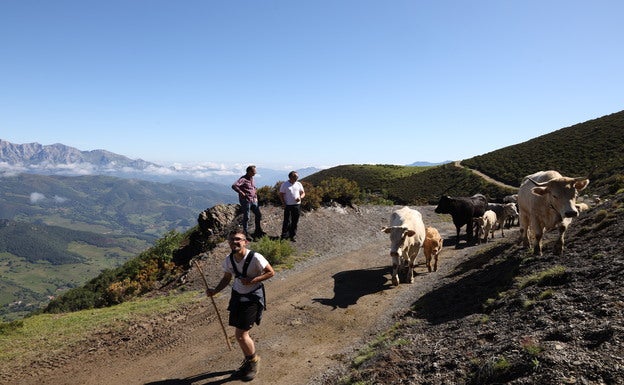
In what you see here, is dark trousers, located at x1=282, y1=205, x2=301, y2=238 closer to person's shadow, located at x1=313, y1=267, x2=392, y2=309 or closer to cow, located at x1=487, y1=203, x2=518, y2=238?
person's shadow, located at x1=313, y1=267, x2=392, y2=309

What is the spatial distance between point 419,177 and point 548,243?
6892cm

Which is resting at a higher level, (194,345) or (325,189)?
(325,189)

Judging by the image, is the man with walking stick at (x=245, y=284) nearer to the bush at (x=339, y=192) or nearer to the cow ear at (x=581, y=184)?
the cow ear at (x=581, y=184)

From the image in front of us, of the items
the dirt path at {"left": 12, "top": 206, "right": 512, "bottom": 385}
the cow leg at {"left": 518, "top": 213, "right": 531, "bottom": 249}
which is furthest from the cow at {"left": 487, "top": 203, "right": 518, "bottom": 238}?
the cow leg at {"left": 518, "top": 213, "right": 531, "bottom": 249}

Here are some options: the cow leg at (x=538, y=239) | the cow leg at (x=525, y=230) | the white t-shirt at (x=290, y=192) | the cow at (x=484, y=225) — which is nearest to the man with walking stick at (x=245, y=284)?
the cow leg at (x=538, y=239)

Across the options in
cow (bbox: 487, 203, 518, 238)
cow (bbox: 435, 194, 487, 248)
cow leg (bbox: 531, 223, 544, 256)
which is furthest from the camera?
cow (bbox: 487, 203, 518, 238)

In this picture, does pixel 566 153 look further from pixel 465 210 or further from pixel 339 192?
pixel 465 210

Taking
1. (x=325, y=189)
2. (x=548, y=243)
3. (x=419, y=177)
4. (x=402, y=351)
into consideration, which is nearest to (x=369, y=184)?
(x=419, y=177)

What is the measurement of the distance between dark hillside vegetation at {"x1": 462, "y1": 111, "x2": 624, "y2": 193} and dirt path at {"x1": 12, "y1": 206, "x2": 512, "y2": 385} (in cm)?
4461

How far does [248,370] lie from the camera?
7.04 meters

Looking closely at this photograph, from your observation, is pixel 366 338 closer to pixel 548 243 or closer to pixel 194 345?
pixel 194 345

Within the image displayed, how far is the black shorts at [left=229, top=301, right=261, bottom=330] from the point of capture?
6.76 meters

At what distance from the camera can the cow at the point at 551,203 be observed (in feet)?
29.4

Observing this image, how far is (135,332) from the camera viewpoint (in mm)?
9781
